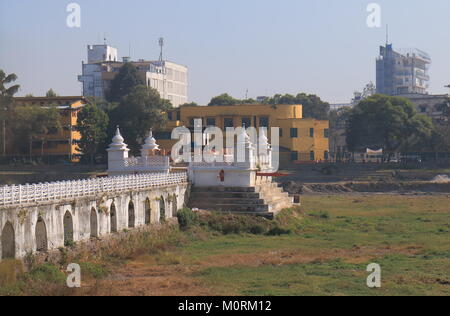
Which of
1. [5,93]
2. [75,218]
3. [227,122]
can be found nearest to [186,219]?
[75,218]

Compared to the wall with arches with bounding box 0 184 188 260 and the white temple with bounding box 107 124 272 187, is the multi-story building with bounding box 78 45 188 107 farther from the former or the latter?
the wall with arches with bounding box 0 184 188 260

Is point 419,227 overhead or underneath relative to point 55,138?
underneath

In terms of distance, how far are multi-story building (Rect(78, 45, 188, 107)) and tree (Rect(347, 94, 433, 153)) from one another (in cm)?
3266

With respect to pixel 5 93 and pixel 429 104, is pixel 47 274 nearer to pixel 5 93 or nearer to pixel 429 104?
pixel 5 93

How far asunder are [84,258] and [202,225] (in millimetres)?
11881

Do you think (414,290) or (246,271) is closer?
(414,290)

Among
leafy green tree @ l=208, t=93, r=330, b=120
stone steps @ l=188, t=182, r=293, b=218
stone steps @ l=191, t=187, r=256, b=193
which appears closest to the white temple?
stone steps @ l=191, t=187, r=256, b=193

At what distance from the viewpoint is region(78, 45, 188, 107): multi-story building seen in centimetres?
11200

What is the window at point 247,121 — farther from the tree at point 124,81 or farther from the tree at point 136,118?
the tree at point 124,81
